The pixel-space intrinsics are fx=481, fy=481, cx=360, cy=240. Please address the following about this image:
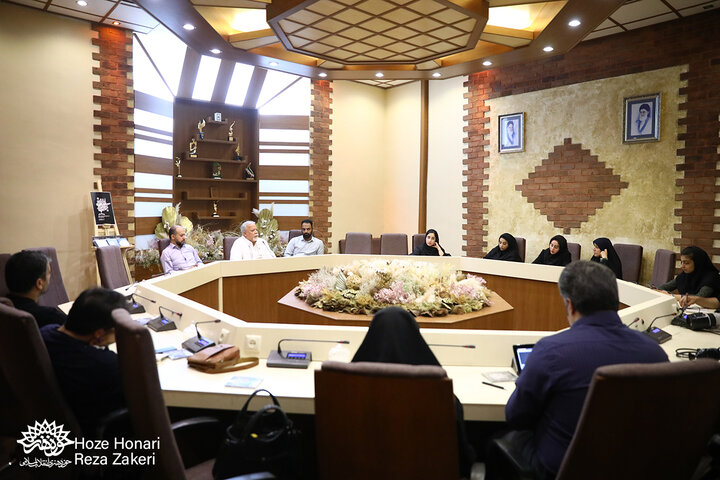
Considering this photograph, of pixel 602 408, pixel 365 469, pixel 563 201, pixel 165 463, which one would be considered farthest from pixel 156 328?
pixel 563 201

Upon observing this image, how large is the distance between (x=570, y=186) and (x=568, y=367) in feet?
19.2

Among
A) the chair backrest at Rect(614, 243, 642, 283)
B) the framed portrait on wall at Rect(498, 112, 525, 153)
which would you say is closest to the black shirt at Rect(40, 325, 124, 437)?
the chair backrest at Rect(614, 243, 642, 283)

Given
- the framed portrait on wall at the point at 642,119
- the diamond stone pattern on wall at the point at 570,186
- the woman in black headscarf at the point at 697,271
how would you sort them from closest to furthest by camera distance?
the woman in black headscarf at the point at 697,271, the framed portrait on wall at the point at 642,119, the diamond stone pattern on wall at the point at 570,186

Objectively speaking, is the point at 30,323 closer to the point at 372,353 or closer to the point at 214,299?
the point at 372,353

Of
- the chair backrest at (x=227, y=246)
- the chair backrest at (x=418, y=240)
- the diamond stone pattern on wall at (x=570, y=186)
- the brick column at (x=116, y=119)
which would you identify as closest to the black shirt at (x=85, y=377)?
the chair backrest at (x=227, y=246)

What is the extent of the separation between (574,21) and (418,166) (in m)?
4.34

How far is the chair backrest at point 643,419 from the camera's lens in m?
1.19

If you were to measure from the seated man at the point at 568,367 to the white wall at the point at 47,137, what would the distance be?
5977 mm

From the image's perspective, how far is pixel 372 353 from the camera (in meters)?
1.67

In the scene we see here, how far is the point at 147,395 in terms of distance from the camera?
1293 mm

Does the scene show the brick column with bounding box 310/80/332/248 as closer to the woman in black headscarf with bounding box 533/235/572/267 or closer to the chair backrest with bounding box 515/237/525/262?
the chair backrest with bounding box 515/237/525/262

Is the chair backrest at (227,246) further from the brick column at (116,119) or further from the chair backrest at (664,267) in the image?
the chair backrest at (664,267)

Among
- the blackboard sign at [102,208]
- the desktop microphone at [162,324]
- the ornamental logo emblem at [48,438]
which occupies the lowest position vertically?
the ornamental logo emblem at [48,438]

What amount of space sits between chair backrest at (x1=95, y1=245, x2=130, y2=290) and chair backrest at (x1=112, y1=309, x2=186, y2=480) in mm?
3040
